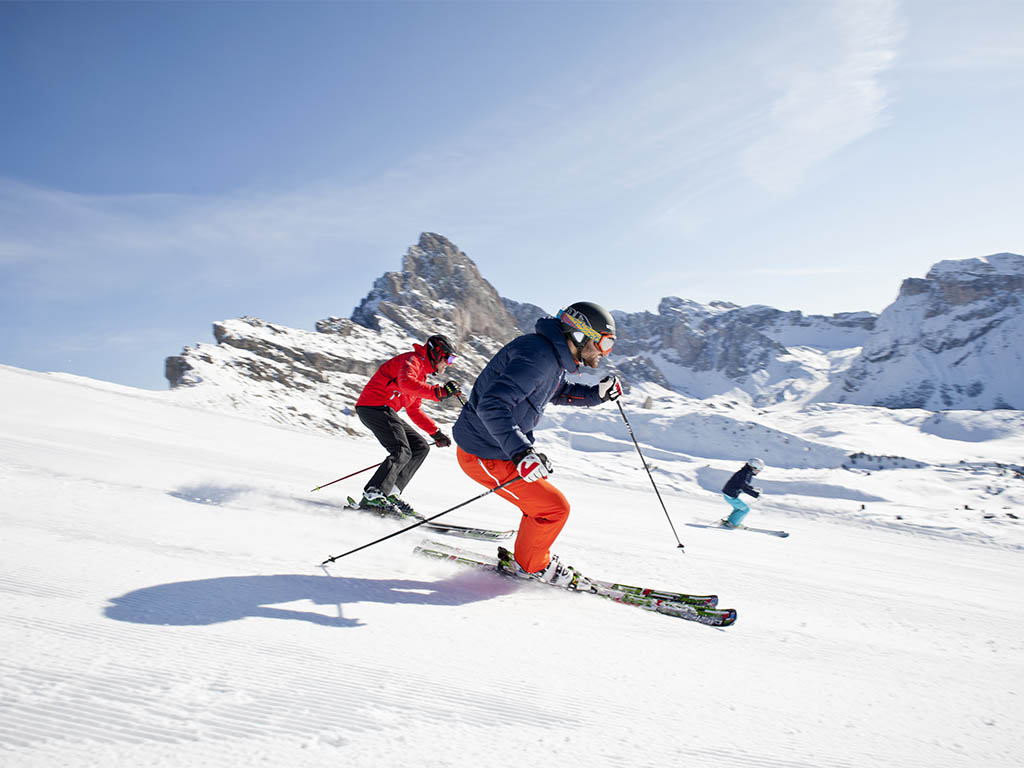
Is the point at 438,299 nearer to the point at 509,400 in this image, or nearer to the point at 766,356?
the point at 766,356

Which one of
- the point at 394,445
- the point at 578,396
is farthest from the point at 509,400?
the point at 394,445

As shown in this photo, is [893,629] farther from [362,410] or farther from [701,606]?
[362,410]

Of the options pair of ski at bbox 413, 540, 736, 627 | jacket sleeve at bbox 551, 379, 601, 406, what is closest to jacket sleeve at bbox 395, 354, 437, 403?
jacket sleeve at bbox 551, 379, 601, 406

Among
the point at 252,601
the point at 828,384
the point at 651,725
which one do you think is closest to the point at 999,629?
the point at 651,725

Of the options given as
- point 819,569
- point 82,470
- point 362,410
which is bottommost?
point 819,569

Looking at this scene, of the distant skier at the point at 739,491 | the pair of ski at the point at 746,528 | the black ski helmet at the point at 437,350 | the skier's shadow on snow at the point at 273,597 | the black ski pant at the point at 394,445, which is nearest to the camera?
the skier's shadow on snow at the point at 273,597

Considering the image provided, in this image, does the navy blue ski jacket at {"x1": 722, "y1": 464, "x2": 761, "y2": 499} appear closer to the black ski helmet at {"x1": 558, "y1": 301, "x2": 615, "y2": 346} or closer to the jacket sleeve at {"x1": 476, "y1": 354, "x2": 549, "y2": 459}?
the black ski helmet at {"x1": 558, "y1": 301, "x2": 615, "y2": 346}

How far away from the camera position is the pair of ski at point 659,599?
3408 millimetres

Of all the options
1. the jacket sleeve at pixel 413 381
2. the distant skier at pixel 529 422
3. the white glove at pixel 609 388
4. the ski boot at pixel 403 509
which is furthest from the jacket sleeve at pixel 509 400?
the jacket sleeve at pixel 413 381

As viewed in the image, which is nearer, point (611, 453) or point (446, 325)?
point (611, 453)

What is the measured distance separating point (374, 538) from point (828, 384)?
653ft

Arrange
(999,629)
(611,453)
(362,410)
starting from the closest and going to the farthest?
(999,629) → (362,410) → (611,453)

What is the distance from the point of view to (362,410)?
650 centimetres

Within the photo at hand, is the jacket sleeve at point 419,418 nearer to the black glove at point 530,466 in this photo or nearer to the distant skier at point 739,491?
the black glove at point 530,466
